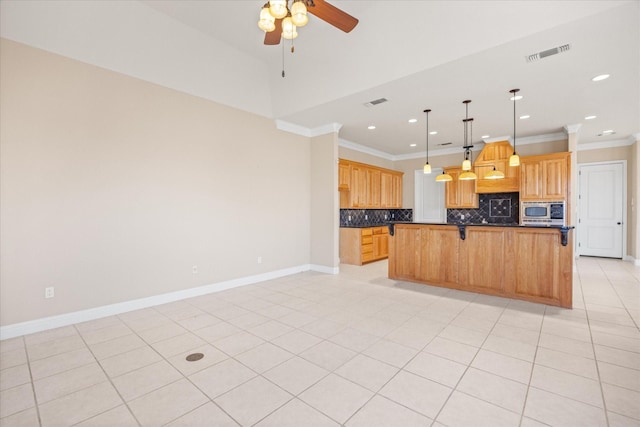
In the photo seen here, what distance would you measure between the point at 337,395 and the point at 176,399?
43.9 inches

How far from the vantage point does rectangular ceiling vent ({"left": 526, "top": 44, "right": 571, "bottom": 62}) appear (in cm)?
306

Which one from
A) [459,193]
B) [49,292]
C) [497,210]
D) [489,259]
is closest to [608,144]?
[497,210]

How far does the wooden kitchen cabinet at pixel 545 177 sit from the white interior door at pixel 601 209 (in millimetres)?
2194

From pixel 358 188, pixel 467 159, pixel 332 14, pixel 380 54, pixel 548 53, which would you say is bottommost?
pixel 358 188

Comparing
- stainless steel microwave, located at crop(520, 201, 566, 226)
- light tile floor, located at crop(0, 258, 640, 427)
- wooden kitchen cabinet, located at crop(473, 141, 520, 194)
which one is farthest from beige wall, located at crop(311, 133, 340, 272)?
stainless steel microwave, located at crop(520, 201, 566, 226)

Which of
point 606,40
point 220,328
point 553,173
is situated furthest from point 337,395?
point 553,173

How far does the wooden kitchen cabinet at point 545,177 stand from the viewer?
602 cm

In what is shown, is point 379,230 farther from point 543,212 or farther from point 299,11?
point 299,11

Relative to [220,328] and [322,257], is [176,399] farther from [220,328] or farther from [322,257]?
[322,257]

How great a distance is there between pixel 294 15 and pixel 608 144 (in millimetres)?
8809

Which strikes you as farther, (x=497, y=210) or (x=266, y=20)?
(x=497, y=210)

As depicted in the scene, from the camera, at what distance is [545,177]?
6.20m

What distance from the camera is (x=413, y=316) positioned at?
347 centimetres

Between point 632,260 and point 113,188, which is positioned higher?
point 113,188
